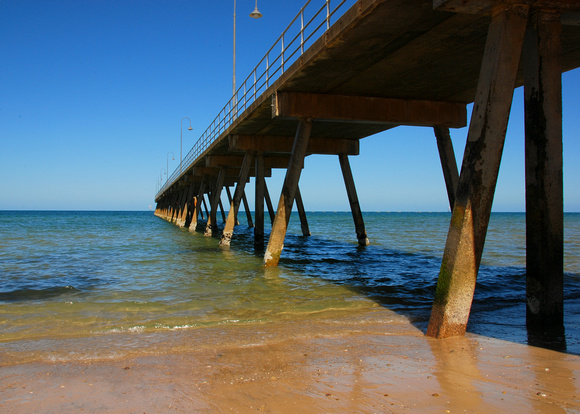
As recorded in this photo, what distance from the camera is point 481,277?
34.8 feet

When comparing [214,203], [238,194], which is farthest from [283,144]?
[214,203]

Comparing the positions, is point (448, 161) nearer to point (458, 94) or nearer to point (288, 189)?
point (458, 94)

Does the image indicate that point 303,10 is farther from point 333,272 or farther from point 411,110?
point 333,272

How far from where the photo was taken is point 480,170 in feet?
16.0

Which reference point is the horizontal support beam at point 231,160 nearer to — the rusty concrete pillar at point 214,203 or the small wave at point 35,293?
the rusty concrete pillar at point 214,203

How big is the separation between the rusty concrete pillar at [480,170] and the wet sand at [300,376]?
1.81 ft

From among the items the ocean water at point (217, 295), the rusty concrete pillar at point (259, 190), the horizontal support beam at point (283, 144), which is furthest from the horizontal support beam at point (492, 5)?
the rusty concrete pillar at point (259, 190)

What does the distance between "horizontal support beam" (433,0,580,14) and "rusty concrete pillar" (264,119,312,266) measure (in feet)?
20.7

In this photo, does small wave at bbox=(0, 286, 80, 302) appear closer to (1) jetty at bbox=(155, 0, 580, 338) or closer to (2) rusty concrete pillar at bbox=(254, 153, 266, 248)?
(1) jetty at bbox=(155, 0, 580, 338)

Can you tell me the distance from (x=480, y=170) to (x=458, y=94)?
7.23m

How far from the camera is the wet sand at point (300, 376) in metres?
3.34

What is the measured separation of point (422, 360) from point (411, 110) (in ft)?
28.2

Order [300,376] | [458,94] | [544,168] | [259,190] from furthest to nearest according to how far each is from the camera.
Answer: [259,190] < [458,94] < [544,168] < [300,376]

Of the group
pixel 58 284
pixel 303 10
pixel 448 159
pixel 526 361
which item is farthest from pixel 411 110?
pixel 58 284
